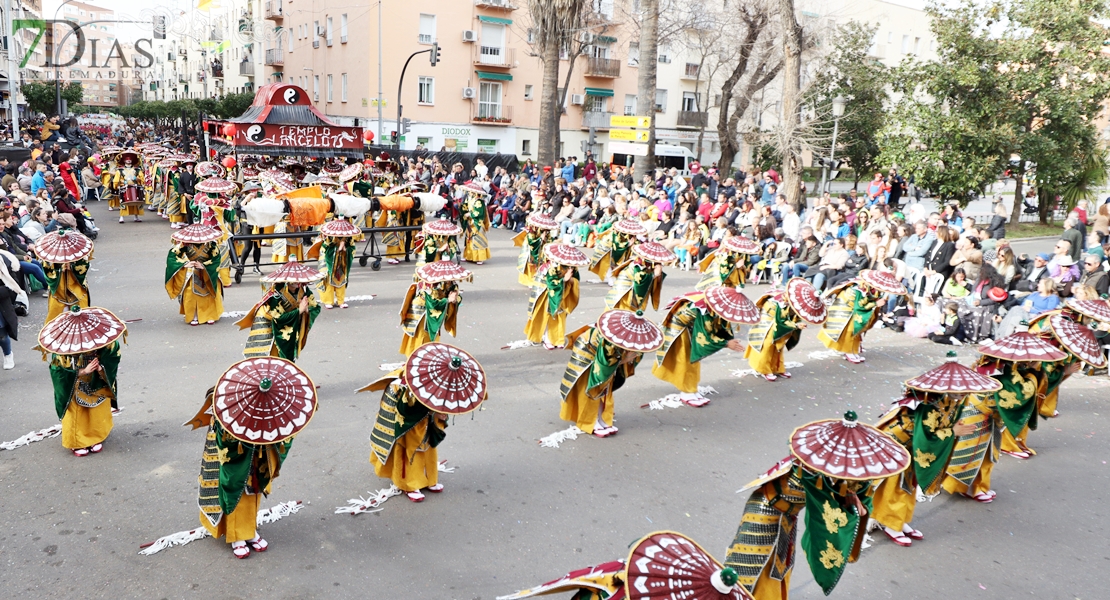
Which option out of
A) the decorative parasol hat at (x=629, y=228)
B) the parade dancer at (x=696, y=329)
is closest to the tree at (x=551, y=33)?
the decorative parasol hat at (x=629, y=228)

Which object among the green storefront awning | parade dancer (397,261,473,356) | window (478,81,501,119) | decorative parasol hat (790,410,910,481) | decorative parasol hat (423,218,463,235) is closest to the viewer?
decorative parasol hat (790,410,910,481)

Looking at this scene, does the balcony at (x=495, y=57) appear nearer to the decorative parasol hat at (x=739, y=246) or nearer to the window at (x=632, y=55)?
the window at (x=632, y=55)

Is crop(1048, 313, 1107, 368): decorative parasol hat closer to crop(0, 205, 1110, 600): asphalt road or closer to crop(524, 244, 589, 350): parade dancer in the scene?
crop(0, 205, 1110, 600): asphalt road

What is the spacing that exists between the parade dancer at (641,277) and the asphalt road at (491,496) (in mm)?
946

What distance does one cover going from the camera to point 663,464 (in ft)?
24.4

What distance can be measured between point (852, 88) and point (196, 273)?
23937 millimetres

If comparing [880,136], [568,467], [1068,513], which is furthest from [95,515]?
[880,136]

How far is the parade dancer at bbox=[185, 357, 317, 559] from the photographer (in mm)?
5008

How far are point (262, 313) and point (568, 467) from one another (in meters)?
3.34

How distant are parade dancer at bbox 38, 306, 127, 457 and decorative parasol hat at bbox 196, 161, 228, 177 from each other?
A: 12.8 m

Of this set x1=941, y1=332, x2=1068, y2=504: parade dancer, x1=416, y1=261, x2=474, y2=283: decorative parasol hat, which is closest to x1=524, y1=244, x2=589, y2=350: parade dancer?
x1=416, y1=261, x2=474, y2=283: decorative parasol hat

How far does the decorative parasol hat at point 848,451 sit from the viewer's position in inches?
170

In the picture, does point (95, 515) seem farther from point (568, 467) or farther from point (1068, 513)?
point (1068, 513)

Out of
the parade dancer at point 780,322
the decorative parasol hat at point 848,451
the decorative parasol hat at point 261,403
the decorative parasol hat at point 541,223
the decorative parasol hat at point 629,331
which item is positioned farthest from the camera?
the decorative parasol hat at point 541,223
